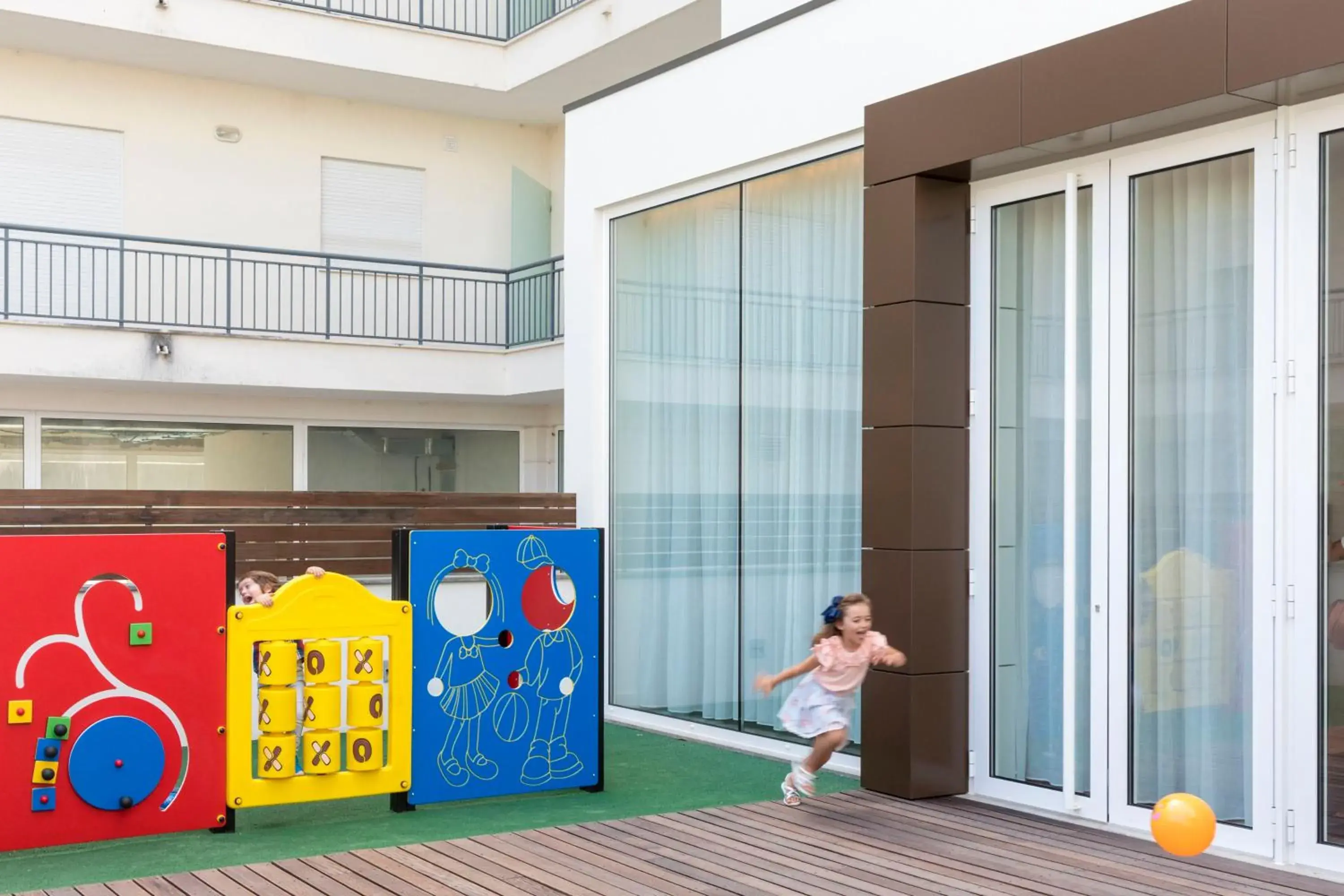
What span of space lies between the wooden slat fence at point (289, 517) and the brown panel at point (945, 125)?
12.6 ft

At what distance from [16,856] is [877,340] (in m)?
4.51

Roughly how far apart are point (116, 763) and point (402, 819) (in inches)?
52.3

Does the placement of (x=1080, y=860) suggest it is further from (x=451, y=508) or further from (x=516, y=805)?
(x=451, y=508)

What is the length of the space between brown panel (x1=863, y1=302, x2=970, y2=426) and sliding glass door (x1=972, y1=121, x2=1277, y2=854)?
119mm

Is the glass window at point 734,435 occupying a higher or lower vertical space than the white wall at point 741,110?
lower

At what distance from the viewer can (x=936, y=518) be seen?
7.05m

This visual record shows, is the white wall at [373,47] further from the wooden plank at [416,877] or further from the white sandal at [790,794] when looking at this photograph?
the wooden plank at [416,877]

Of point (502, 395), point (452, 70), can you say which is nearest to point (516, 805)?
point (502, 395)

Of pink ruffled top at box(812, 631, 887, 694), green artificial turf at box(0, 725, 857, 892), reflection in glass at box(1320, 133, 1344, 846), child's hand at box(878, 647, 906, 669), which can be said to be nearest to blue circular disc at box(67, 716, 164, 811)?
green artificial turf at box(0, 725, 857, 892)

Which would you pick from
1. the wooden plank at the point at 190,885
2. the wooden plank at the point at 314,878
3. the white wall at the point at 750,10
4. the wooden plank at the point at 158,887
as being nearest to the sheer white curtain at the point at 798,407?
the white wall at the point at 750,10

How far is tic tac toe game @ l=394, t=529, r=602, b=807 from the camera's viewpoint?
22.7ft

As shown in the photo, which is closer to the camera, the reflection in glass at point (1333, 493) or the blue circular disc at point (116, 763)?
the reflection in glass at point (1333, 493)

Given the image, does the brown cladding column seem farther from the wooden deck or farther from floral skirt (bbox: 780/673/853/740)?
the wooden deck

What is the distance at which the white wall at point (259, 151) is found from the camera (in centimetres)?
1634
